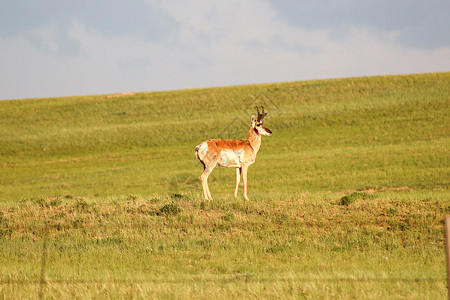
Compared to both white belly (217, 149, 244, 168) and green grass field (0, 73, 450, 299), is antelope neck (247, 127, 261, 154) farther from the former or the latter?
green grass field (0, 73, 450, 299)

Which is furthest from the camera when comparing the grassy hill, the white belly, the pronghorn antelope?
the grassy hill

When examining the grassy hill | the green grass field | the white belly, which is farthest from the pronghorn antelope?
the grassy hill

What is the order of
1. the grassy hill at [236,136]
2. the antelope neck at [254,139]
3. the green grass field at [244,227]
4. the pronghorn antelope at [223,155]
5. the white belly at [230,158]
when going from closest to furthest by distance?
the green grass field at [244,227], the pronghorn antelope at [223,155], the white belly at [230,158], the antelope neck at [254,139], the grassy hill at [236,136]

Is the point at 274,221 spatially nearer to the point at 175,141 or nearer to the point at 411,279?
the point at 411,279

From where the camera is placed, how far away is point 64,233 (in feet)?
42.3

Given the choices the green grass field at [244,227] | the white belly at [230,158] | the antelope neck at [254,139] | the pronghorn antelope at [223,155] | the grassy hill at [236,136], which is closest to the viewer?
the green grass field at [244,227]

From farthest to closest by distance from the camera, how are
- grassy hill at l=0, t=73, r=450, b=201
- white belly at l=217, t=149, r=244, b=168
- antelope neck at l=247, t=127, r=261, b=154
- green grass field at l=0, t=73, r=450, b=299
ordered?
grassy hill at l=0, t=73, r=450, b=201 → antelope neck at l=247, t=127, r=261, b=154 → white belly at l=217, t=149, r=244, b=168 → green grass field at l=0, t=73, r=450, b=299

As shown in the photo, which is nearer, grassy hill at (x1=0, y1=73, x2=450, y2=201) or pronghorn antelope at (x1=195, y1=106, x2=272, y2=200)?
pronghorn antelope at (x1=195, y1=106, x2=272, y2=200)

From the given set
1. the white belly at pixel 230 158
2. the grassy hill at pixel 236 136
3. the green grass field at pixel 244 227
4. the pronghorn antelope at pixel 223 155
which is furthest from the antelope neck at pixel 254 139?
the grassy hill at pixel 236 136

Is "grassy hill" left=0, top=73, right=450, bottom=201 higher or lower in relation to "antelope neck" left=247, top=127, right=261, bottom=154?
higher

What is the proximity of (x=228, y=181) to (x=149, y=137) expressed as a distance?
23079 millimetres

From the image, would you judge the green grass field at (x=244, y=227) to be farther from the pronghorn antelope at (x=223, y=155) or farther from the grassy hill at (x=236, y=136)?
the pronghorn antelope at (x=223, y=155)

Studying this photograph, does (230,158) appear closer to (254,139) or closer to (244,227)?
(254,139)

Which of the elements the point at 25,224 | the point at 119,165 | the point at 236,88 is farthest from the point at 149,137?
the point at 25,224
